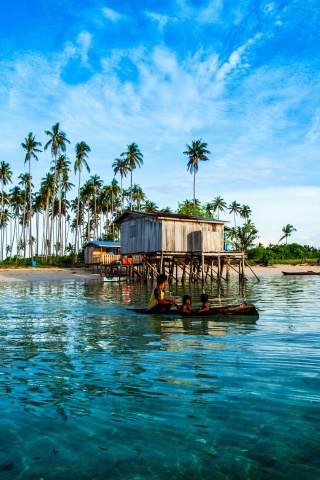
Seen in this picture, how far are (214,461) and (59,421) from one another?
1.96m

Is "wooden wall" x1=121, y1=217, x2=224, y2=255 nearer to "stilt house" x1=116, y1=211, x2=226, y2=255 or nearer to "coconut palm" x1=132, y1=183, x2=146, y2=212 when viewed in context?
"stilt house" x1=116, y1=211, x2=226, y2=255

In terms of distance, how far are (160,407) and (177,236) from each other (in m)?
29.6

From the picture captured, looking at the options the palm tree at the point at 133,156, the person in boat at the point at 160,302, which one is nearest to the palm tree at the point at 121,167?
the palm tree at the point at 133,156

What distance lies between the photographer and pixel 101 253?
53.3m

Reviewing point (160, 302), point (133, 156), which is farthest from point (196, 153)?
point (160, 302)

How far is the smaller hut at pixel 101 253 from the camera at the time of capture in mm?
52000

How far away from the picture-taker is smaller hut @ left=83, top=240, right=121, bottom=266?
52000 mm

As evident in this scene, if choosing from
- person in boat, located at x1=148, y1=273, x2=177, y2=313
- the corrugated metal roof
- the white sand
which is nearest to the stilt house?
the corrugated metal roof

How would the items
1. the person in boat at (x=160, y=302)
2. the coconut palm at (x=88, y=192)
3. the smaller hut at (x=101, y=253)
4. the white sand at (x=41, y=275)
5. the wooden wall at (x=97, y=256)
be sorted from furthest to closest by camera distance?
1. the coconut palm at (x=88, y=192)
2. the smaller hut at (x=101, y=253)
3. the wooden wall at (x=97, y=256)
4. the white sand at (x=41, y=275)
5. the person in boat at (x=160, y=302)

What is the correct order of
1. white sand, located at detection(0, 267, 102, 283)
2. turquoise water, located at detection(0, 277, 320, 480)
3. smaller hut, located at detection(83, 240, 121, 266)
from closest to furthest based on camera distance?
turquoise water, located at detection(0, 277, 320, 480) → white sand, located at detection(0, 267, 102, 283) → smaller hut, located at detection(83, 240, 121, 266)

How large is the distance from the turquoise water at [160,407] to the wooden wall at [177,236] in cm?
2369

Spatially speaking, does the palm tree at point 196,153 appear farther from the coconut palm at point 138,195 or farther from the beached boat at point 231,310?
the beached boat at point 231,310

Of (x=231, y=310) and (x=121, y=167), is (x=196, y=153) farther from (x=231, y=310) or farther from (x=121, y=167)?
(x=231, y=310)

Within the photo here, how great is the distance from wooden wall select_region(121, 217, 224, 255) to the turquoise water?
23694mm
